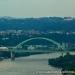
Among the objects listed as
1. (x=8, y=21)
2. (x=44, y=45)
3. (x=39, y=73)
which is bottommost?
(x=39, y=73)

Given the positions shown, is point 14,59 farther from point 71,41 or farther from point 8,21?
point 71,41

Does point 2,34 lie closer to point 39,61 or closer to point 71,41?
point 39,61

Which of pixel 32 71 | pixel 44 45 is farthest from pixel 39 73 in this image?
pixel 44 45

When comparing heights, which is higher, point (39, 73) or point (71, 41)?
point (71, 41)

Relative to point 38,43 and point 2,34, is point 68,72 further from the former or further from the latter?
point 2,34

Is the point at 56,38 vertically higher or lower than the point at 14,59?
higher

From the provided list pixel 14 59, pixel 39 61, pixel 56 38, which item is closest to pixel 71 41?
pixel 56 38
